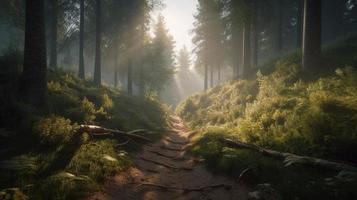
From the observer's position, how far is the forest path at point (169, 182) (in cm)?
679

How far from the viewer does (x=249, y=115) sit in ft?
43.4

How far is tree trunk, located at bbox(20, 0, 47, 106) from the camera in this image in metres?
10.8

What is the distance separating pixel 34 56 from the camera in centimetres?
1095

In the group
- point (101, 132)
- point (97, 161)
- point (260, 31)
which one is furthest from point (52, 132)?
point (260, 31)

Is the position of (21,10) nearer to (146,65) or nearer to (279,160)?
(146,65)

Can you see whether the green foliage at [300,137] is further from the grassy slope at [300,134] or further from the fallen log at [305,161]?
the fallen log at [305,161]

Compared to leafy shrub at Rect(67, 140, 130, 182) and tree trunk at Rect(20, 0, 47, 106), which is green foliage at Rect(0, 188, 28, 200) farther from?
tree trunk at Rect(20, 0, 47, 106)

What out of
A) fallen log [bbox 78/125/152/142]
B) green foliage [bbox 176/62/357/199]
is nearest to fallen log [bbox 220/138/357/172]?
green foliage [bbox 176/62/357/199]

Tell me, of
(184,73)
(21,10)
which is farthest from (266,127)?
(184,73)

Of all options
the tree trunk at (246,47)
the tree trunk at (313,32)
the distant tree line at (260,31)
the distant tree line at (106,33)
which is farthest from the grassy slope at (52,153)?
the distant tree line at (260,31)

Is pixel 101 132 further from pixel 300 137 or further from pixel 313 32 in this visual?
pixel 313 32

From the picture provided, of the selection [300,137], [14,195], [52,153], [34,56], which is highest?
[34,56]

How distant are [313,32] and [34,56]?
13.2m

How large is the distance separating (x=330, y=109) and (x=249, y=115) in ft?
14.9
